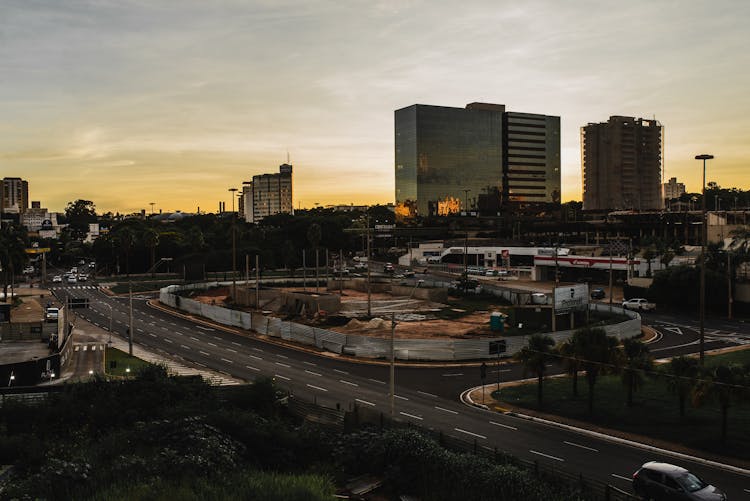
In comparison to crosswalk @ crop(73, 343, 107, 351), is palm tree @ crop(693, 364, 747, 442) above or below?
above

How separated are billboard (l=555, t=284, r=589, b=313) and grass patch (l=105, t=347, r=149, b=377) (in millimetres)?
38261

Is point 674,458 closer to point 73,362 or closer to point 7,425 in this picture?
point 7,425

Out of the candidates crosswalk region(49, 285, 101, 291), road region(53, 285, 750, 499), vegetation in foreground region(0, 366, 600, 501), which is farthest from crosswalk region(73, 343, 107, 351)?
crosswalk region(49, 285, 101, 291)

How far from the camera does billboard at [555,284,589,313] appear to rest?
6519 cm

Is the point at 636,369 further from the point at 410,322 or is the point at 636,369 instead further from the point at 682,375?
Result: the point at 410,322

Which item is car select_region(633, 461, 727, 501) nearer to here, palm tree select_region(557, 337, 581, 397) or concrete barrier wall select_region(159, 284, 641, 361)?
palm tree select_region(557, 337, 581, 397)

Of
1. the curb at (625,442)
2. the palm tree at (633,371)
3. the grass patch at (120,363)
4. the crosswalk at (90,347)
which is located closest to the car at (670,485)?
the curb at (625,442)

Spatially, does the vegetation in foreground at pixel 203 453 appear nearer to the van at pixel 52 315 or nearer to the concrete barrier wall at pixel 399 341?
the concrete barrier wall at pixel 399 341

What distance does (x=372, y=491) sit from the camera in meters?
28.2

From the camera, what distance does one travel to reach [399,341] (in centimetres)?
5759

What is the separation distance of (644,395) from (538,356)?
7525 mm

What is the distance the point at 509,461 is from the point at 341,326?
1961 inches

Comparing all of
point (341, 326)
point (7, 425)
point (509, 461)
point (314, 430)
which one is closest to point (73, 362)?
point (7, 425)

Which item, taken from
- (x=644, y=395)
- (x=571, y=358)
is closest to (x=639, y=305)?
(x=644, y=395)
